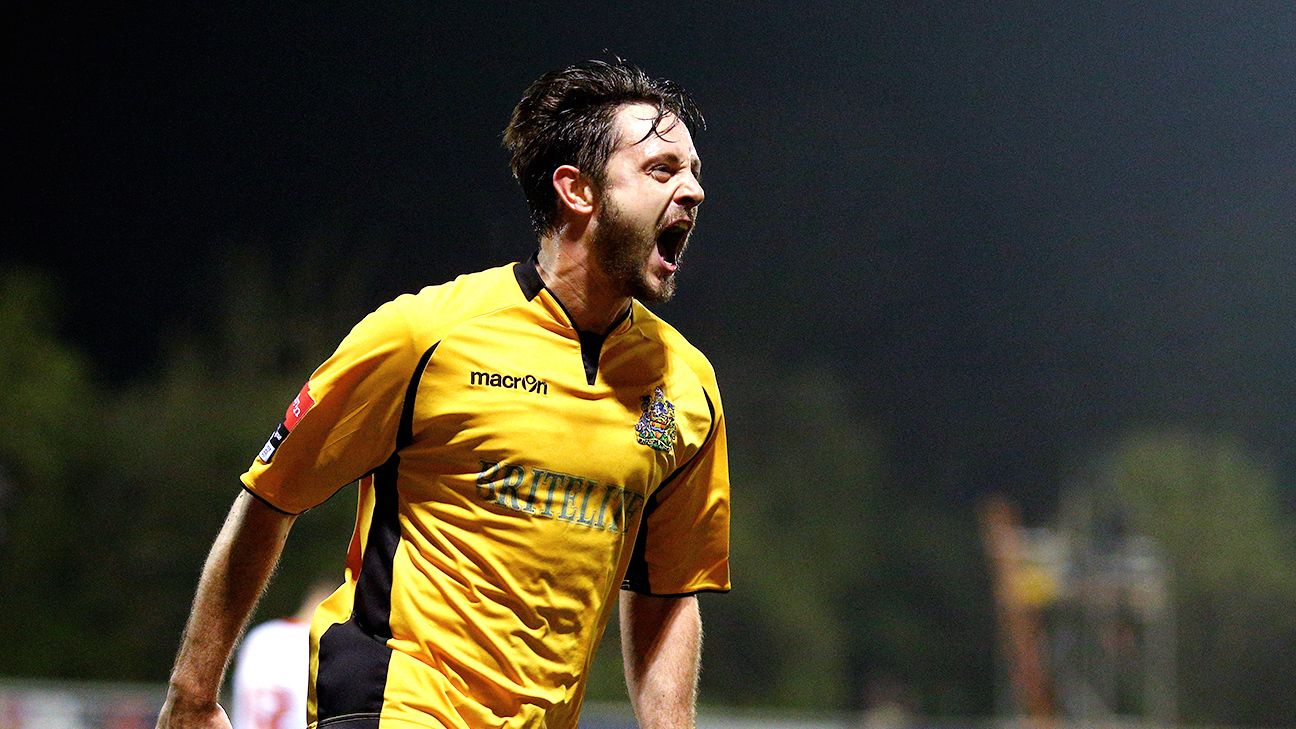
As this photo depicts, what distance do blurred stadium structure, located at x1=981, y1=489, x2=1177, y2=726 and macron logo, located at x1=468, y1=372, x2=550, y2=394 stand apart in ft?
73.2

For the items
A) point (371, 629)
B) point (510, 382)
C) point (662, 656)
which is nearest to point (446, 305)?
point (510, 382)

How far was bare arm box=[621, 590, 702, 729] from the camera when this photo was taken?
2604mm

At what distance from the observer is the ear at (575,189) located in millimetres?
2445

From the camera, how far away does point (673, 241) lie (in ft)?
8.01

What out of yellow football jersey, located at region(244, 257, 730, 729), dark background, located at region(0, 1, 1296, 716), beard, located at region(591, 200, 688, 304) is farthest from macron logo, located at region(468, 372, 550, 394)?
dark background, located at region(0, 1, 1296, 716)

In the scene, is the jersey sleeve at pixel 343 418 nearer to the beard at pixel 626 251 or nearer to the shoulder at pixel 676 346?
the beard at pixel 626 251

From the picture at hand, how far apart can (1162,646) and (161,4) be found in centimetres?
2472

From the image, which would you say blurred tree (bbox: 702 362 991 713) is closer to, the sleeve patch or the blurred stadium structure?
the blurred stadium structure

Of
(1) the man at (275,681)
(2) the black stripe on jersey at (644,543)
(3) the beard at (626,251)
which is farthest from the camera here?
(1) the man at (275,681)

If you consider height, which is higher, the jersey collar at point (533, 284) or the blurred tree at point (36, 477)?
the jersey collar at point (533, 284)

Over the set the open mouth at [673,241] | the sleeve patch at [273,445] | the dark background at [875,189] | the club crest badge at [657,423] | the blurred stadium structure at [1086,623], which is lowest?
the blurred stadium structure at [1086,623]

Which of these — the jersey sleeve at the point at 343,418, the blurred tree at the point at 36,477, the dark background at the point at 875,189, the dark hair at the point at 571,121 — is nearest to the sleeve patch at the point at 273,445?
the jersey sleeve at the point at 343,418

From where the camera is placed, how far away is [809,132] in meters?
35.8

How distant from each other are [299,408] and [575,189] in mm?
612
